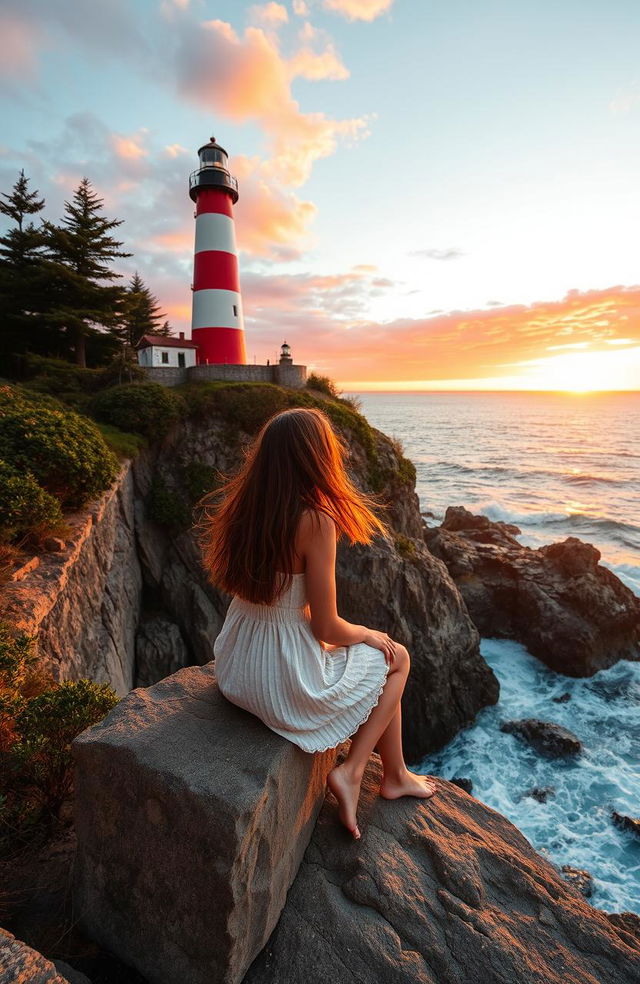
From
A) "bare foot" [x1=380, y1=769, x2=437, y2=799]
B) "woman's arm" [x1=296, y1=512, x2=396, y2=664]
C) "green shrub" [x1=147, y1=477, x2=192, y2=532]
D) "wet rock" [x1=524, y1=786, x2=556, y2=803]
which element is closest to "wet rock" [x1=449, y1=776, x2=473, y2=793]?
"wet rock" [x1=524, y1=786, x2=556, y2=803]

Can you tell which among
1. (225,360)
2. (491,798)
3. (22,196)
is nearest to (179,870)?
(491,798)

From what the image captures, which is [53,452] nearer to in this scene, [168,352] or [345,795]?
[345,795]

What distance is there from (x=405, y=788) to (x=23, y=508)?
5636mm

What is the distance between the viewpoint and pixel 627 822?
9.68 meters

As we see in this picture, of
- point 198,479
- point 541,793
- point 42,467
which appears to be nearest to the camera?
point 42,467

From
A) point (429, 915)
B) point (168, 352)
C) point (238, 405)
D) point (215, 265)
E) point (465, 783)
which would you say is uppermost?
point (215, 265)

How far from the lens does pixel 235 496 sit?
3383mm

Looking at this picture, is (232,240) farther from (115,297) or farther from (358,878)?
(358,878)

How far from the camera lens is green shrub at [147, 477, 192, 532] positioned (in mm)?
14891

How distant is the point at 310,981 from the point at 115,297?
27227mm

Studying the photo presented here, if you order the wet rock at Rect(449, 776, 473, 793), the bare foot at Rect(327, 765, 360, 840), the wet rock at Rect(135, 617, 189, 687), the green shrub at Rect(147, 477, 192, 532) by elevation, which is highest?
the bare foot at Rect(327, 765, 360, 840)

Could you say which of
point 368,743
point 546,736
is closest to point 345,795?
point 368,743

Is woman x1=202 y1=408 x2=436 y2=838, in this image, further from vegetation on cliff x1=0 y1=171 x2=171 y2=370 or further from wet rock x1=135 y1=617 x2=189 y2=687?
vegetation on cliff x1=0 y1=171 x2=171 y2=370

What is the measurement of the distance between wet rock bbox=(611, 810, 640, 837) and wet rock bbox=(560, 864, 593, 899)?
1736 millimetres
